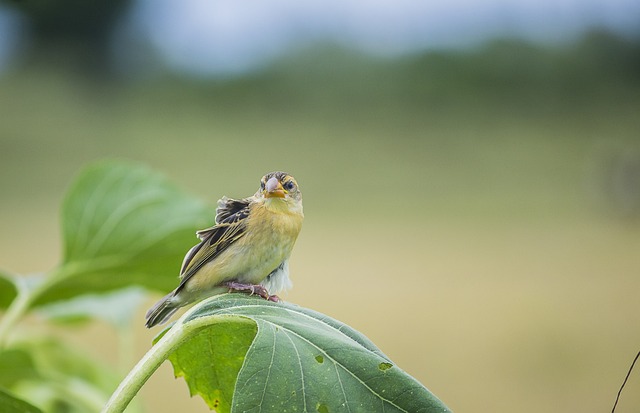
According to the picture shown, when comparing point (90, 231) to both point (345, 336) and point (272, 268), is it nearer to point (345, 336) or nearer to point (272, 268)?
point (272, 268)

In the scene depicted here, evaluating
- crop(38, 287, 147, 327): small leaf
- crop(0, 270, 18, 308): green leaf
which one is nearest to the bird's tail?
crop(0, 270, 18, 308): green leaf

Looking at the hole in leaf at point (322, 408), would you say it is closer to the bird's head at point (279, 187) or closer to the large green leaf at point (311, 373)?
the large green leaf at point (311, 373)

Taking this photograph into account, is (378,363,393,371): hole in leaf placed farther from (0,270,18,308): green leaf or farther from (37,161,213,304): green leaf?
(0,270,18,308): green leaf

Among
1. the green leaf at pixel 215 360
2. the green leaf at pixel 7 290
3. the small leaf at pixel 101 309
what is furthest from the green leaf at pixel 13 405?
the small leaf at pixel 101 309

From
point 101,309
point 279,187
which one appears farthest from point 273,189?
point 101,309

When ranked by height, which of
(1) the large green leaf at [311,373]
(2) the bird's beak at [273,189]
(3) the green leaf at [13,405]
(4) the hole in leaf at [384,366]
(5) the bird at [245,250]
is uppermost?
(2) the bird's beak at [273,189]

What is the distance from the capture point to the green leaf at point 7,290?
120cm

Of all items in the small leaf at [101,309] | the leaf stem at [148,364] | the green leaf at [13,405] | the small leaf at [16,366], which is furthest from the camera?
the small leaf at [101,309]

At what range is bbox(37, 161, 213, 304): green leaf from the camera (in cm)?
125

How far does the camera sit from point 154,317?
3.00ft

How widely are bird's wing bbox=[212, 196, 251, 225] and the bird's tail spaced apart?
118mm

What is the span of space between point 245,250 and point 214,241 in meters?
0.04

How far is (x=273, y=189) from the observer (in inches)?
38.3

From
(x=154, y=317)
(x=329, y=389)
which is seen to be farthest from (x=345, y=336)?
(x=154, y=317)
